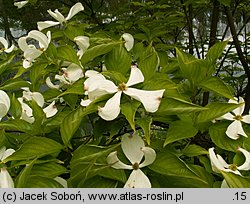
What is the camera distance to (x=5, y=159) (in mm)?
526

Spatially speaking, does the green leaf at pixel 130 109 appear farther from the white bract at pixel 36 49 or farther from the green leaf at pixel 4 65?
the green leaf at pixel 4 65

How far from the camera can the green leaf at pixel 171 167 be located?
1.69 ft

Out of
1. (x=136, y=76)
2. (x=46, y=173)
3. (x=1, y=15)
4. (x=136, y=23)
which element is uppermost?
(x=136, y=76)

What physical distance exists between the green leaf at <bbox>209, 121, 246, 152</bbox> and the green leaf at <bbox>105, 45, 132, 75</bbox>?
15 centimetres

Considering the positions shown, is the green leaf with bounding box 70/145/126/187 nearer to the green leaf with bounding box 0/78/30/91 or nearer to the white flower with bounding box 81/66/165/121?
the white flower with bounding box 81/66/165/121

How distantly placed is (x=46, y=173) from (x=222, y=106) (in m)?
0.24

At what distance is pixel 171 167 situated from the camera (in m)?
0.52

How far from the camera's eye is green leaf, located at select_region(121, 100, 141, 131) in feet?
1.60

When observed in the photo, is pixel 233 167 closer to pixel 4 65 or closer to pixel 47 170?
pixel 47 170

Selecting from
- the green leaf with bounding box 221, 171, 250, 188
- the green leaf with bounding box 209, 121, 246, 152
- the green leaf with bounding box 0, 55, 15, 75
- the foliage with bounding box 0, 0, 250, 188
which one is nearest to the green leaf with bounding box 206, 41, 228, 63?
the foliage with bounding box 0, 0, 250, 188

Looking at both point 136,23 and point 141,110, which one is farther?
point 136,23

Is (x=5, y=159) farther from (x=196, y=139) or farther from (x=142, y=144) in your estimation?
(x=196, y=139)

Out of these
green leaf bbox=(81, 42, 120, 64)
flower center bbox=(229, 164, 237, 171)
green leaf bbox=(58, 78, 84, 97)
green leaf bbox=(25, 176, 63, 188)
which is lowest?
green leaf bbox=(25, 176, 63, 188)
